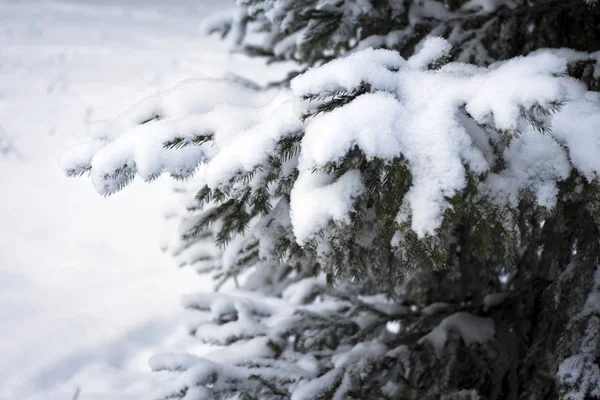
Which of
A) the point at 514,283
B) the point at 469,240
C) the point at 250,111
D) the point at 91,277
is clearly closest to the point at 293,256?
the point at 250,111

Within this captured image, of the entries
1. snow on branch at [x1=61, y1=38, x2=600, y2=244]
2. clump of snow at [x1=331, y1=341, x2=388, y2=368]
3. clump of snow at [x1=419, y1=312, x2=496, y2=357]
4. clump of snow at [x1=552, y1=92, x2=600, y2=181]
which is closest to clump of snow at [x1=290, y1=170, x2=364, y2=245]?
snow on branch at [x1=61, y1=38, x2=600, y2=244]

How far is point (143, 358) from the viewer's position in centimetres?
402

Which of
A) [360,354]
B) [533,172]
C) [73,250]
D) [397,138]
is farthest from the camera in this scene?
[73,250]

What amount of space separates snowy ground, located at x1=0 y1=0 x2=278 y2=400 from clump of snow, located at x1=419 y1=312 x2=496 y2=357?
1.76m

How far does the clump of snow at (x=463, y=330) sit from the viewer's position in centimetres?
206

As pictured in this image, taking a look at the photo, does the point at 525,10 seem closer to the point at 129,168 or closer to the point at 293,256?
the point at 293,256

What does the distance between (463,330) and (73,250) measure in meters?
4.37

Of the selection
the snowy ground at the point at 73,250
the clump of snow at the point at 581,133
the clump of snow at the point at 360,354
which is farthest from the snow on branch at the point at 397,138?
the snowy ground at the point at 73,250

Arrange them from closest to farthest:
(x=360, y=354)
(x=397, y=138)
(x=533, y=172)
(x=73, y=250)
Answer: (x=397, y=138) → (x=533, y=172) → (x=360, y=354) → (x=73, y=250)

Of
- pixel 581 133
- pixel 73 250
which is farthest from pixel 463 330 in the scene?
pixel 73 250

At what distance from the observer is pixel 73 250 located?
5273 millimetres

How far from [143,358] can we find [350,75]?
3539 millimetres

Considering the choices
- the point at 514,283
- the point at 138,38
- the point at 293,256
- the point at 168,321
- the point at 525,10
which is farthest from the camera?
the point at 138,38

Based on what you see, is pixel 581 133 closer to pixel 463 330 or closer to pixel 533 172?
pixel 533 172
